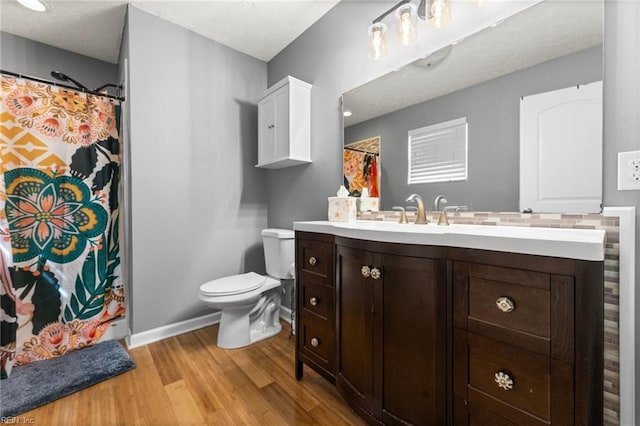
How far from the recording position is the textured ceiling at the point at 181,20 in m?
1.97

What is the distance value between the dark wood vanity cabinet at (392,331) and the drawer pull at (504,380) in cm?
16

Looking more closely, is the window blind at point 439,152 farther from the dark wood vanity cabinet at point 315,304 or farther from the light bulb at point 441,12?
the dark wood vanity cabinet at point 315,304

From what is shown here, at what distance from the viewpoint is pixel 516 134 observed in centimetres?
117

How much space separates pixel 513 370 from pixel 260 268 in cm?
225

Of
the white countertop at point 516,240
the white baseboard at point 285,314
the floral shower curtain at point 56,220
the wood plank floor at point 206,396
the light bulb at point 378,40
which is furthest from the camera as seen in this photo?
the white baseboard at point 285,314

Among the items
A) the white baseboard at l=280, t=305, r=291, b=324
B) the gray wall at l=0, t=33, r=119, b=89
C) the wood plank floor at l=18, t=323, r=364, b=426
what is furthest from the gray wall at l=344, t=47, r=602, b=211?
the gray wall at l=0, t=33, r=119, b=89

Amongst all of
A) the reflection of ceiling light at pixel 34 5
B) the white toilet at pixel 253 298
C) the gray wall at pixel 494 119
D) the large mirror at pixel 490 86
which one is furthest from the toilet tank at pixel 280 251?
the reflection of ceiling light at pixel 34 5

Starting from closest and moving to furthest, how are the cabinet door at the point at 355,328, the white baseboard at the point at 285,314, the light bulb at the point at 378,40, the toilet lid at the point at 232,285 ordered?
the cabinet door at the point at 355,328
the light bulb at the point at 378,40
the toilet lid at the point at 232,285
the white baseboard at the point at 285,314

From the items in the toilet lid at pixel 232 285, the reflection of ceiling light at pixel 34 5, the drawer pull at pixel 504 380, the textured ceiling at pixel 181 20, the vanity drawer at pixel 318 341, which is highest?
the textured ceiling at pixel 181 20

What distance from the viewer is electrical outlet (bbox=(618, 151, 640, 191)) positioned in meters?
0.92

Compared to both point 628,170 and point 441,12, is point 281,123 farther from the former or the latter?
point 628,170

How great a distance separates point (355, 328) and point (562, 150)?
1.11 metres

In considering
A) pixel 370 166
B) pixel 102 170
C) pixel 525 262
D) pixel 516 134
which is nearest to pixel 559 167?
pixel 516 134

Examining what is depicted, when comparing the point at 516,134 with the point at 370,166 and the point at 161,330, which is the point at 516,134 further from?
the point at 161,330
